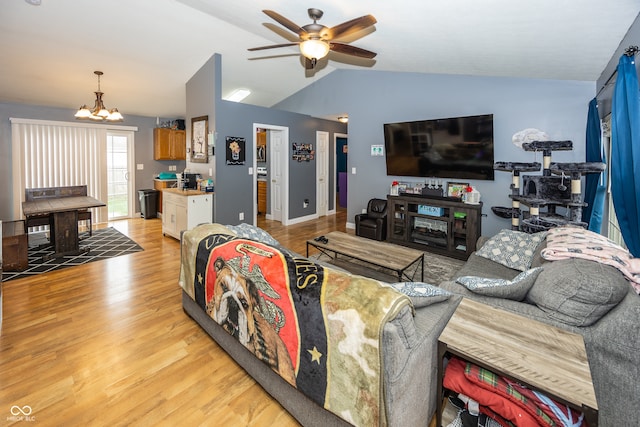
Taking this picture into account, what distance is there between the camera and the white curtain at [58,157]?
565 centimetres

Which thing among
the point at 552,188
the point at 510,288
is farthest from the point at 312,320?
the point at 552,188

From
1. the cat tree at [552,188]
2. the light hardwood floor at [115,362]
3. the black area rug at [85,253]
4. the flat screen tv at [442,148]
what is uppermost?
the flat screen tv at [442,148]

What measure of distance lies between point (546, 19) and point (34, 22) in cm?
500

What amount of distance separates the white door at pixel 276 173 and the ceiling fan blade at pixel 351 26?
3940 millimetres

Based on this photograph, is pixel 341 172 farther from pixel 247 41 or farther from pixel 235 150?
pixel 247 41

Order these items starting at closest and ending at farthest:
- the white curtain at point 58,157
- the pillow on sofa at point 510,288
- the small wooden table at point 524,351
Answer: the small wooden table at point 524,351, the pillow on sofa at point 510,288, the white curtain at point 58,157

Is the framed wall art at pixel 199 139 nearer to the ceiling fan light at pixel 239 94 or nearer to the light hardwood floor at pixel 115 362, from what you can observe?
the ceiling fan light at pixel 239 94

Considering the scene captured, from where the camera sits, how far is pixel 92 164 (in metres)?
6.44

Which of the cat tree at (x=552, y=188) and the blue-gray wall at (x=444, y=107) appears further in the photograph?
the blue-gray wall at (x=444, y=107)

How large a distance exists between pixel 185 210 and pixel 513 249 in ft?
14.4

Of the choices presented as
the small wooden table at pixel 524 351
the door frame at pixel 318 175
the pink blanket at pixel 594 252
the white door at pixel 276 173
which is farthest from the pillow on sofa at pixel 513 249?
the door frame at pixel 318 175

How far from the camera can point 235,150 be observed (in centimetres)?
527

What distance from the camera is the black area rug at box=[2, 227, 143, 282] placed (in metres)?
3.75

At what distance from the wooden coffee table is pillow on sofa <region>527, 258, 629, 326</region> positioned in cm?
138
